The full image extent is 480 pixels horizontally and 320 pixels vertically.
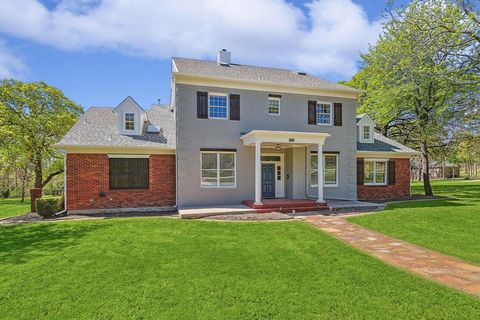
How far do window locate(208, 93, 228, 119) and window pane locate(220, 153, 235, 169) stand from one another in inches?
77.5

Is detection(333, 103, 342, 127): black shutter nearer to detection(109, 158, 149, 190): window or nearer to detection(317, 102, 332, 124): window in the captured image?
detection(317, 102, 332, 124): window

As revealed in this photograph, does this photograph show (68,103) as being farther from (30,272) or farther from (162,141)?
(30,272)

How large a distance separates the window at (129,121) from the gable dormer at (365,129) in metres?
14.1

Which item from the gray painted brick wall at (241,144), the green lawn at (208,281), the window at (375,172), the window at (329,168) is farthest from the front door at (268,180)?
the green lawn at (208,281)

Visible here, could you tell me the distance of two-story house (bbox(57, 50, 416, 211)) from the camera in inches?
510

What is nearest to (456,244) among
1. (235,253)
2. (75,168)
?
(235,253)

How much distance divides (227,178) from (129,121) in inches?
239

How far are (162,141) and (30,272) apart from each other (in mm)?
9182

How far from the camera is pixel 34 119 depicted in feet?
67.9

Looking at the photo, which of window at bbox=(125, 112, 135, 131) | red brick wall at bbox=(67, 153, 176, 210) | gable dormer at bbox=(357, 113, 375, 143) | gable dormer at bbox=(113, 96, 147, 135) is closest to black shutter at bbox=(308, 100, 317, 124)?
gable dormer at bbox=(357, 113, 375, 143)

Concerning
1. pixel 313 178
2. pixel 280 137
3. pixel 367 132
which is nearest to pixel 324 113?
pixel 313 178

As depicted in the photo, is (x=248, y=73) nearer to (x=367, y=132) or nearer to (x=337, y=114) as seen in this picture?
(x=337, y=114)

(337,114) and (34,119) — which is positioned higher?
(34,119)

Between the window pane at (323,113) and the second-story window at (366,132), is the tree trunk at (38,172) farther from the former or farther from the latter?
the second-story window at (366,132)
